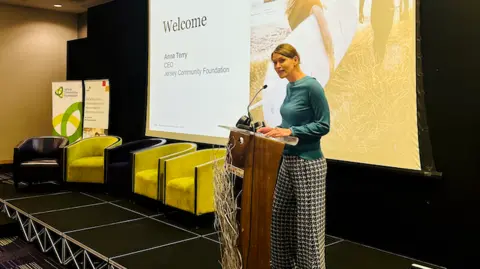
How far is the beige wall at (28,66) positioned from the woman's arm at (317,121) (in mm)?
7362

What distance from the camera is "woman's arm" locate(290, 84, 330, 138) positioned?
2.28 metres

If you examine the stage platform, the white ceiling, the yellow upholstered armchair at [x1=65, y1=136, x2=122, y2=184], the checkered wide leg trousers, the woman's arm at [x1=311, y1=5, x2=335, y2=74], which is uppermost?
the white ceiling

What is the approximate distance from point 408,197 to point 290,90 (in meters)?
1.51

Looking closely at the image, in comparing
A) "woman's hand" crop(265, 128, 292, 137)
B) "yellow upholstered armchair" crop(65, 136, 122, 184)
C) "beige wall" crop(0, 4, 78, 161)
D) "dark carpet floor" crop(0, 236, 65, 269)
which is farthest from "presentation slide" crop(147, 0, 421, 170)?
"beige wall" crop(0, 4, 78, 161)

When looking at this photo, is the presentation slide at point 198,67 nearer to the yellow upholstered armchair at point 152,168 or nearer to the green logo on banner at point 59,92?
the yellow upholstered armchair at point 152,168

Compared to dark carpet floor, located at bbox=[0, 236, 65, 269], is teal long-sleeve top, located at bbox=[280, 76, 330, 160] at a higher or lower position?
higher

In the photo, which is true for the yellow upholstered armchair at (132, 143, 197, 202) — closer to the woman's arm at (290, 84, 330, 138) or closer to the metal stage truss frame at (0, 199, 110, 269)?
the metal stage truss frame at (0, 199, 110, 269)

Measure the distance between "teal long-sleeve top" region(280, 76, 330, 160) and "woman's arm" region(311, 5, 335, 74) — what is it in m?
1.29

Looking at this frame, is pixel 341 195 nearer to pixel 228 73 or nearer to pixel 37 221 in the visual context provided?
pixel 228 73

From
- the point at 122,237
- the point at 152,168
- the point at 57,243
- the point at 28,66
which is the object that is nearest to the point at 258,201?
the point at 122,237

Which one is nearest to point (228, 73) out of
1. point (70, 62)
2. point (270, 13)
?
point (270, 13)

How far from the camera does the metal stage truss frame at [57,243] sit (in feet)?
11.3

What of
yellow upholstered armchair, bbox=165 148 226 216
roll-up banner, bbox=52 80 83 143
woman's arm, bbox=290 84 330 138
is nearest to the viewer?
woman's arm, bbox=290 84 330 138

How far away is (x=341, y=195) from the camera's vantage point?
375cm
